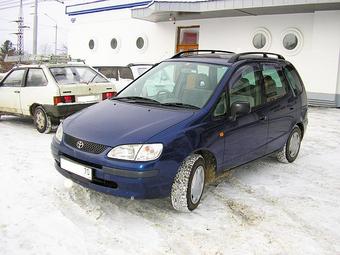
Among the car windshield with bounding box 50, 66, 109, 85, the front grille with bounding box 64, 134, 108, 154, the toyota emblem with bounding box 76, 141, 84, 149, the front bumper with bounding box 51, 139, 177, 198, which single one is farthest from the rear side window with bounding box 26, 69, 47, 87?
the front bumper with bounding box 51, 139, 177, 198

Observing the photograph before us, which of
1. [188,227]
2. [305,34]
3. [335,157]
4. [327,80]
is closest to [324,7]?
[305,34]

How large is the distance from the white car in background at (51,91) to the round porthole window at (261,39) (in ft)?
27.2

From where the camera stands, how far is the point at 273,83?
5805mm

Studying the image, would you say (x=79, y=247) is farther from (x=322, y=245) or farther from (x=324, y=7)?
(x=324, y=7)

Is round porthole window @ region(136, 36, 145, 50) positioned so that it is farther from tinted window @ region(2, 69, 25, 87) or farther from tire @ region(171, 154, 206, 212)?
tire @ region(171, 154, 206, 212)

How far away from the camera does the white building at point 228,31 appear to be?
13.6 m

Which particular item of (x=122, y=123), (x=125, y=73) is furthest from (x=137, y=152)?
(x=125, y=73)

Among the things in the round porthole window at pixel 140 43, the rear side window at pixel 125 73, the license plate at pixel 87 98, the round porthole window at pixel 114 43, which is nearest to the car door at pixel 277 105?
the license plate at pixel 87 98

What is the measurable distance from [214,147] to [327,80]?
10.5 meters

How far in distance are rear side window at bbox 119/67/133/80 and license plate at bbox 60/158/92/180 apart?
7.04 m

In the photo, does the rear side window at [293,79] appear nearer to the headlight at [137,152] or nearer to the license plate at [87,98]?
the headlight at [137,152]

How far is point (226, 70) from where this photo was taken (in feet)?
16.3

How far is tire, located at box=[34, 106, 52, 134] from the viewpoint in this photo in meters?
8.26

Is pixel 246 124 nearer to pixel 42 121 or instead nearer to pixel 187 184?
pixel 187 184
